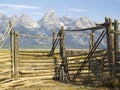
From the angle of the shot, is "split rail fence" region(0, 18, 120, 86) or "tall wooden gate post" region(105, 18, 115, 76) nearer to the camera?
"tall wooden gate post" region(105, 18, 115, 76)

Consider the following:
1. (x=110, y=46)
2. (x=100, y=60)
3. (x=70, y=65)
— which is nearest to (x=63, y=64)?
(x=70, y=65)

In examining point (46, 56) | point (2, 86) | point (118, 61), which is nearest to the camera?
point (2, 86)

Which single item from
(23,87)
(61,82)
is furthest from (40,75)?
(23,87)

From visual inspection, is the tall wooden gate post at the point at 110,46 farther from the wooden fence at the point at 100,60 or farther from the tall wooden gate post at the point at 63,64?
the tall wooden gate post at the point at 63,64

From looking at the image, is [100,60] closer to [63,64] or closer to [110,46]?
[110,46]

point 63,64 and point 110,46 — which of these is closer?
point 110,46

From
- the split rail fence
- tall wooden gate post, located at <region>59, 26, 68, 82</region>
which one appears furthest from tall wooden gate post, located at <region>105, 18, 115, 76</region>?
tall wooden gate post, located at <region>59, 26, 68, 82</region>

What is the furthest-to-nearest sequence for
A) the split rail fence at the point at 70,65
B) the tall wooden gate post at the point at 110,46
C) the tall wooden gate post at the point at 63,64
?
the tall wooden gate post at the point at 63,64
the split rail fence at the point at 70,65
the tall wooden gate post at the point at 110,46

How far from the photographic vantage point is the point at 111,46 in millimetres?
20297

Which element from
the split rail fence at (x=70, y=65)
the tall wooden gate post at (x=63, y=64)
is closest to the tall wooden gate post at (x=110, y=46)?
the split rail fence at (x=70, y=65)

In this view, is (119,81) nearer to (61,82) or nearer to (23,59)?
(61,82)

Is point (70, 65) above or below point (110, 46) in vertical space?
below

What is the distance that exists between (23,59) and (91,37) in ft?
23.7

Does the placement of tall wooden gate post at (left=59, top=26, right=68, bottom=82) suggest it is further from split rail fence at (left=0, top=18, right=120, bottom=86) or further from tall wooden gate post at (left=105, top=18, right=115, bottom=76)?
tall wooden gate post at (left=105, top=18, right=115, bottom=76)
